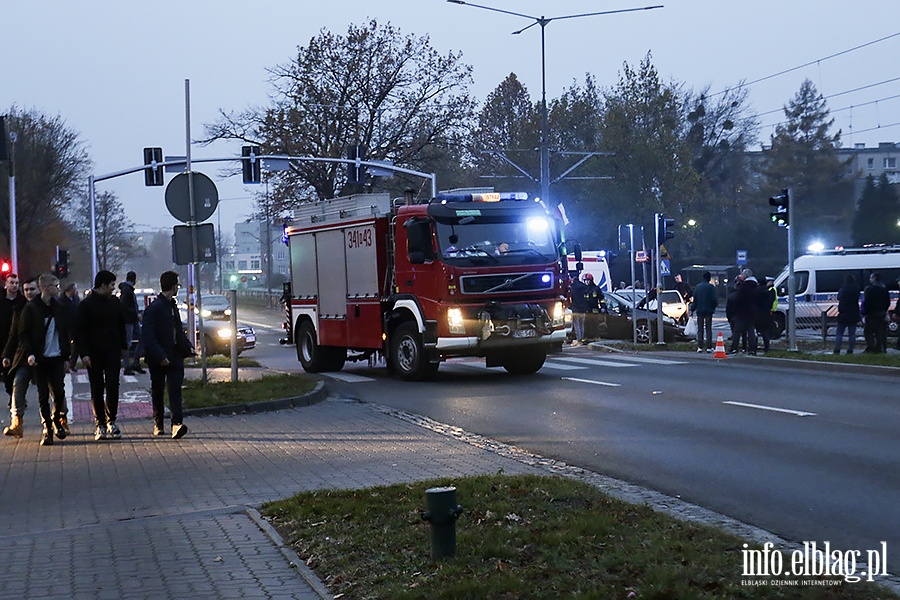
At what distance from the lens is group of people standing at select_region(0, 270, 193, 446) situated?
13055 millimetres

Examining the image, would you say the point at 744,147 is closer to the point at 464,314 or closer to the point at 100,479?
the point at 464,314

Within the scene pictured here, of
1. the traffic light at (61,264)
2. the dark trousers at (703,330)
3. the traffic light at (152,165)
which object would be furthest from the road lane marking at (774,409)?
the traffic light at (61,264)

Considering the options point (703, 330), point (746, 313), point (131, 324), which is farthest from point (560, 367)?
point (131, 324)

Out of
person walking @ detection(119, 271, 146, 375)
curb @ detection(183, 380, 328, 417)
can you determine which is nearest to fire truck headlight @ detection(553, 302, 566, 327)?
curb @ detection(183, 380, 328, 417)

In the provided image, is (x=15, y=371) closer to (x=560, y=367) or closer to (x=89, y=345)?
(x=89, y=345)

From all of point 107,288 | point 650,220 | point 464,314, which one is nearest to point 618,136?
point 650,220

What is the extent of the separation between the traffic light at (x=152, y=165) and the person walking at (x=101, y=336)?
24040 mm

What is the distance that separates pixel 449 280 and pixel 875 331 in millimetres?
9877

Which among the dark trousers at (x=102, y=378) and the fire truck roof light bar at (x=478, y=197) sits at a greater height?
the fire truck roof light bar at (x=478, y=197)

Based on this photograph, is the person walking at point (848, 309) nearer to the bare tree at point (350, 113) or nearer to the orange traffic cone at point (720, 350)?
the orange traffic cone at point (720, 350)

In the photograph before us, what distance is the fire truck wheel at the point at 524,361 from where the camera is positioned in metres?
21.2

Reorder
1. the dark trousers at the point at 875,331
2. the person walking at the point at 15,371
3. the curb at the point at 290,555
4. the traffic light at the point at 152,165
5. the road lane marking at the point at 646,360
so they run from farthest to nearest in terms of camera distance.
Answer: the traffic light at the point at 152,165, the dark trousers at the point at 875,331, the road lane marking at the point at 646,360, the person walking at the point at 15,371, the curb at the point at 290,555

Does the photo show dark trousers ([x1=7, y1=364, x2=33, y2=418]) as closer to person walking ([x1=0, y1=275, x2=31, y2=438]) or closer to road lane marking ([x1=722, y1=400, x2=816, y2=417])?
person walking ([x1=0, y1=275, x2=31, y2=438])

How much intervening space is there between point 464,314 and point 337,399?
8.72ft
